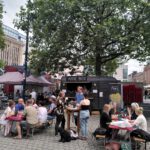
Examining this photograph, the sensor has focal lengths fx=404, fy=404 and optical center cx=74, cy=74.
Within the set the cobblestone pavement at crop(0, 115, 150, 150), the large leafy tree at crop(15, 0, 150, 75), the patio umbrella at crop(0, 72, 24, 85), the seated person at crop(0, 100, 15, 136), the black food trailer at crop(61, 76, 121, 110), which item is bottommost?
the cobblestone pavement at crop(0, 115, 150, 150)

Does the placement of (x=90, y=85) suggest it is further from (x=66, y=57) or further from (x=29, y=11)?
(x=29, y=11)

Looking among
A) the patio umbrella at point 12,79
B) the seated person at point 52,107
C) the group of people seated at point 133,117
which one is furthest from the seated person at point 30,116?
the patio umbrella at point 12,79

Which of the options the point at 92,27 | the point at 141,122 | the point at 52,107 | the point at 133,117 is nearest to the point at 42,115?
the point at 52,107

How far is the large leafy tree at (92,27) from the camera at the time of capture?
3170 cm

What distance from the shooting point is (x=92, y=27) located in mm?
32188

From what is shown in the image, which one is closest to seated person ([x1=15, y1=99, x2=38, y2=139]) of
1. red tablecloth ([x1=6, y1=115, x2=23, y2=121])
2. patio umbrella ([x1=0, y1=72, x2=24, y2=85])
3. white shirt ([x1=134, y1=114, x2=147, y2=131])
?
red tablecloth ([x1=6, y1=115, x2=23, y2=121])

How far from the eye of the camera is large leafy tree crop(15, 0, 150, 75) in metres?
31.7

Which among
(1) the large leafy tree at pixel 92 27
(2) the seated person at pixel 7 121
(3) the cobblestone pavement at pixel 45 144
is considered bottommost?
(3) the cobblestone pavement at pixel 45 144

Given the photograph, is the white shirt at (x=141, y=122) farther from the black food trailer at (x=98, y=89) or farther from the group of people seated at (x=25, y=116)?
the black food trailer at (x=98, y=89)

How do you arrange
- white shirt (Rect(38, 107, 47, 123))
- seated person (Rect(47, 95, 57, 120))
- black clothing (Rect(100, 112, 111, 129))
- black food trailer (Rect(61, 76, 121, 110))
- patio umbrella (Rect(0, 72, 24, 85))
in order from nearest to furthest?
1. black clothing (Rect(100, 112, 111, 129))
2. white shirt (Rect(38, 107, 47, 123))
3. seated person (Rect(47, 95, 57, 120))
4. black food trailer (Rect(61, 76, 121, 110))
5. patio umbrella (Rect(0, 72, 24, 85))

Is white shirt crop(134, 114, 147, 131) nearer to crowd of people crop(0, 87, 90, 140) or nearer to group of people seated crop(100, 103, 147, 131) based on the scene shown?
group of people seated crop(100, 103, 147, 131)

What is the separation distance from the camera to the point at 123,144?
11305mm

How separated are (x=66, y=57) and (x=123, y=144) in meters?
24.2

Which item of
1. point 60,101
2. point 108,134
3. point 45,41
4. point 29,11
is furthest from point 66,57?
point 108,134
